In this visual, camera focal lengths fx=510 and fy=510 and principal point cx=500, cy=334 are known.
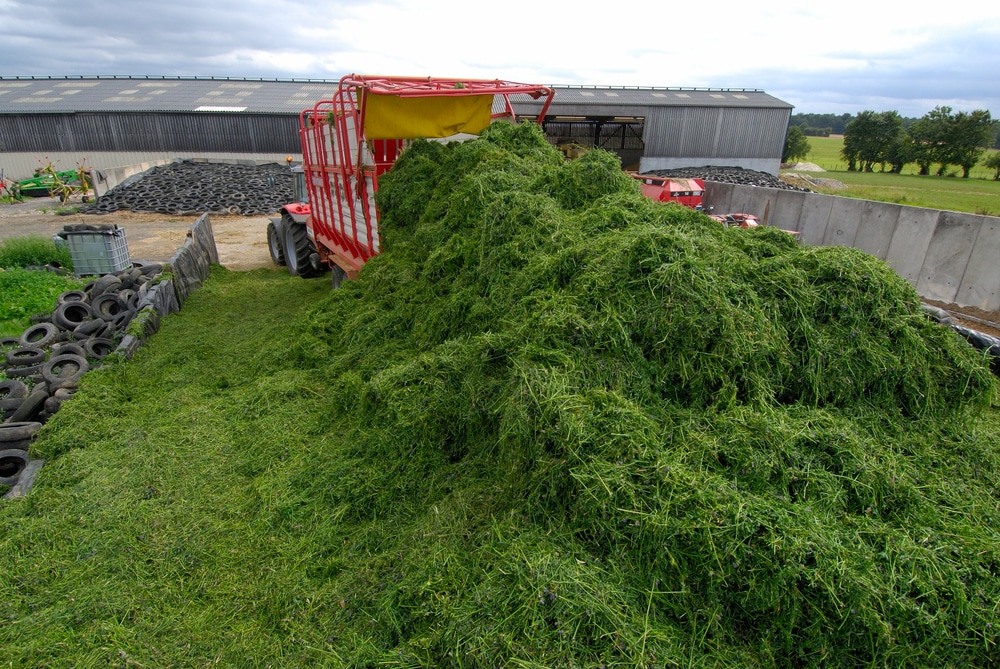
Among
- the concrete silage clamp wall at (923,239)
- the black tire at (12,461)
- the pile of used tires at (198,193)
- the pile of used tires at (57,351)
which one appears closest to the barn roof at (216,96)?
the pile of used tires at (198,193)

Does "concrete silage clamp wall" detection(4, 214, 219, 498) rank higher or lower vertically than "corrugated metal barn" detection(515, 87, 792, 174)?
lower

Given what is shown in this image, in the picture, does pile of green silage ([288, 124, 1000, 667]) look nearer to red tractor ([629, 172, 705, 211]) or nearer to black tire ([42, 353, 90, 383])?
black tire ([42, 353, 90, 383])

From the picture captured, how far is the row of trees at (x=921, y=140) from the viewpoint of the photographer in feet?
146

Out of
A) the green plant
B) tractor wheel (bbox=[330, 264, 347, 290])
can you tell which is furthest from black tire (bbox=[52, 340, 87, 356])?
the green plant

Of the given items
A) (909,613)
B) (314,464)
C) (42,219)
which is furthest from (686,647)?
(42,219)

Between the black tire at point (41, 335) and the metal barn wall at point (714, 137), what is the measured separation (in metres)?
31.2

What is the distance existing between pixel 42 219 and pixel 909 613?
26043mm

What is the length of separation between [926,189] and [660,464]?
45.8m

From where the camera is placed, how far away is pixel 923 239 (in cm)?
1081

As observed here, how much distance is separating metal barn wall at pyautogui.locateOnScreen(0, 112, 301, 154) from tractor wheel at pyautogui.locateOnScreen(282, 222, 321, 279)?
959 inches

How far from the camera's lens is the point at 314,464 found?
3.84 m

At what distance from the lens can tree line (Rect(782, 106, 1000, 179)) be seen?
44469 mm

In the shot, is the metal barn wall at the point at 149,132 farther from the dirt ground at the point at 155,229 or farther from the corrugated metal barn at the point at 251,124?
the dirt ground at the point at 155,229

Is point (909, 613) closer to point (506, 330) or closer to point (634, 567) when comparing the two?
point (634, 567)
